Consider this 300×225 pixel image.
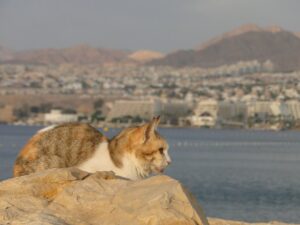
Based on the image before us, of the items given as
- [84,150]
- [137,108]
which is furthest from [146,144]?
[137,108]

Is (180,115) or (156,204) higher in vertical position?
(156,204)

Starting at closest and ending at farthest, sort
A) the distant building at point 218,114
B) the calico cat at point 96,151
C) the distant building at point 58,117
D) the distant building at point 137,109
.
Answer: the calico cat at point 96,151 < the distant building at point 58,117 < the distant building at point 137,109 < the distant building at point 218,114

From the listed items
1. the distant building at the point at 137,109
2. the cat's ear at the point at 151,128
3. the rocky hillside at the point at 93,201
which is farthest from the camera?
the distant building at the point at 137,109

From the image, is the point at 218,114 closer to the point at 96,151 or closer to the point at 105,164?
the point at 96,151

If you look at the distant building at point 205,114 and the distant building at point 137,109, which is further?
the distant building at point 205,114

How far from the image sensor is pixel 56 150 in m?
7.85

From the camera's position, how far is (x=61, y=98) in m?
197

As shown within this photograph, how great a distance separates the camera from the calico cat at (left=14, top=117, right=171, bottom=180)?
7438mm

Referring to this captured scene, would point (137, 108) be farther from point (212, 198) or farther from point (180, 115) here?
point (212, 198)

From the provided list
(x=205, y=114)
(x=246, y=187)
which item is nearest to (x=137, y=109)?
(x=205, y=114)

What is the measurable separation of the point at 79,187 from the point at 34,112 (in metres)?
177

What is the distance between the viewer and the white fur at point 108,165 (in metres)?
7.49

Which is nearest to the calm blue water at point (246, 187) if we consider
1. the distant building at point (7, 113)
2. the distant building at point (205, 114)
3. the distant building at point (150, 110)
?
the distant building at point (150, 110)

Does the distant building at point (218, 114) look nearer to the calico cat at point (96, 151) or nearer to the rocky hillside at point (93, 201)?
the calico cat at point (96, 151)
